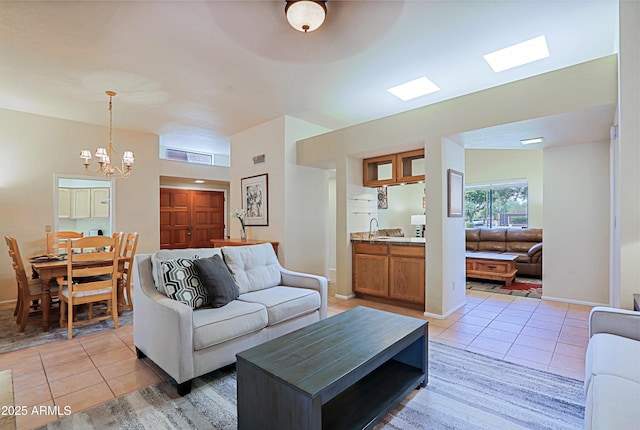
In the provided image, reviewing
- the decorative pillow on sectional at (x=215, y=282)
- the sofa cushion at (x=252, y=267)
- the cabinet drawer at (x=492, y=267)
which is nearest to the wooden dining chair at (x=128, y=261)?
the sofa cushion at (x=252, y=267)

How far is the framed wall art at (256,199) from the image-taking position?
541 centimetres

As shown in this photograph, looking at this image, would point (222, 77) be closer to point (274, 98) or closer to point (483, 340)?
point (274, 98)

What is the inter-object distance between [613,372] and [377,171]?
12.8ft

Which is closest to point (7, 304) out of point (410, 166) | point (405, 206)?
point (410, 166)

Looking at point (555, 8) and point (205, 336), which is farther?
point (555, 8)

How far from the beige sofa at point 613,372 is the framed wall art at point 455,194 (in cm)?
201

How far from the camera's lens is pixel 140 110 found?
473 centimetres

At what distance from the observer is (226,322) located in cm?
227

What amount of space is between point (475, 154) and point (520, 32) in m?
5.50

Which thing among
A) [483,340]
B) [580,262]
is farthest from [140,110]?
[580,262]

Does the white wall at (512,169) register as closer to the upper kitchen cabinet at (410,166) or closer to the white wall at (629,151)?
the upper kitchen cabinet at (410,166)

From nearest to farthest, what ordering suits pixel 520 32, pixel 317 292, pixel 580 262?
1. pixel 520 32
2. pixel 317 292
3. pixel 580 262

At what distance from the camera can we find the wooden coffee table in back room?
211 inches

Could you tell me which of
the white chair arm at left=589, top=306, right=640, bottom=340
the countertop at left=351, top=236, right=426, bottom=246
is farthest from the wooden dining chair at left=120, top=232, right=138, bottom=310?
the white chair arm at left=589, top=306, right=640, bottom=340
